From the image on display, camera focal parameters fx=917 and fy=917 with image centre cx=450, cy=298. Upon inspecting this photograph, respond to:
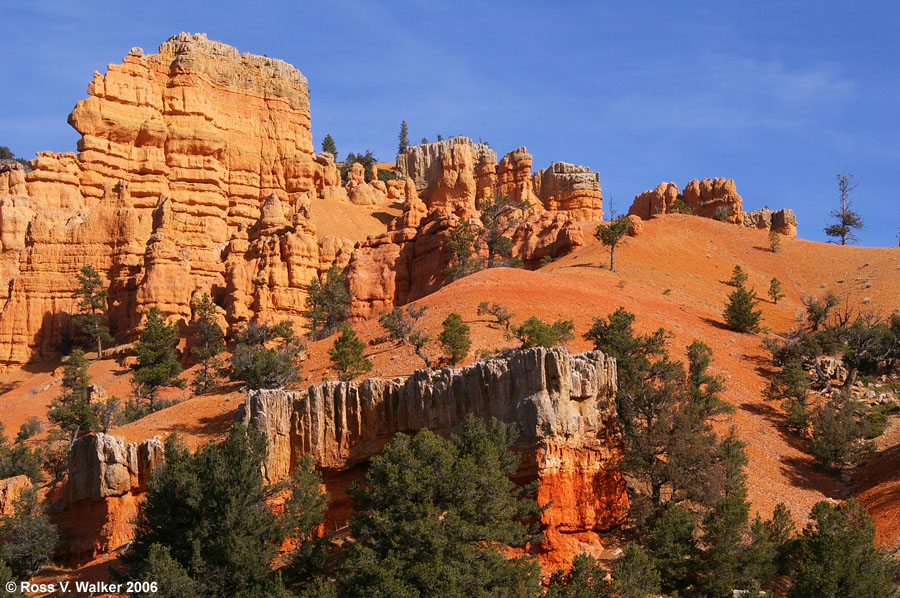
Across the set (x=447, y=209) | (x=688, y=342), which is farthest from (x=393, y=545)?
(x=447, y=209)

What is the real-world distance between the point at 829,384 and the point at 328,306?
2903 cm

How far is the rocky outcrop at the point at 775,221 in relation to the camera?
73812 mm

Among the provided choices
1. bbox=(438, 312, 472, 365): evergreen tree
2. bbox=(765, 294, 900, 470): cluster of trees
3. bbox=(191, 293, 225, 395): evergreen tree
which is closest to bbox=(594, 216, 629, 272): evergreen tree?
bbox=(765, 294, 900, 470): cluster of trees

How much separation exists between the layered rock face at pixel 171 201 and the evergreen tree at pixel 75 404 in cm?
709

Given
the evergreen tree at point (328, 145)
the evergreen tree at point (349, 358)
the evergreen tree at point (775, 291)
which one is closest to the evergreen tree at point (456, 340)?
the evergreen tree at point (349, 358)

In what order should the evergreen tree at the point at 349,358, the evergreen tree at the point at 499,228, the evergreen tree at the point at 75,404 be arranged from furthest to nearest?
the evergreen tree at the point at 499,228 < the evergreen tree at the point at 75,404 < the evergreen tree at the point at 349,358

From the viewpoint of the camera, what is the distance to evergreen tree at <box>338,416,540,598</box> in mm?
22047

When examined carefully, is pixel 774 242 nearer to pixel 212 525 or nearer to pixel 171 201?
pixel 171 201

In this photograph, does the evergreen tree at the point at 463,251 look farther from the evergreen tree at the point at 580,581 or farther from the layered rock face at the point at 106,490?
the evergreen tree at the point at 580,581

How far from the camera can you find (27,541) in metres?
31.1

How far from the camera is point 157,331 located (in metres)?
55.3

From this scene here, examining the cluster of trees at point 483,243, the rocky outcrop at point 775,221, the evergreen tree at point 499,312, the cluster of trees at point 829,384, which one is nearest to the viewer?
the cluster of trees at point 829,384

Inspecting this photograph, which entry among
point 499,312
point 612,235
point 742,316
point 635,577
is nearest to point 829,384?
point 742,316

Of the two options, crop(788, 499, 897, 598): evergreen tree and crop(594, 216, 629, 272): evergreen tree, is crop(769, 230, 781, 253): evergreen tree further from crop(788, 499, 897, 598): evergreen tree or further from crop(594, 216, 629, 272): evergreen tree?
crop(788, 499, 897, 598): evergreen tree
